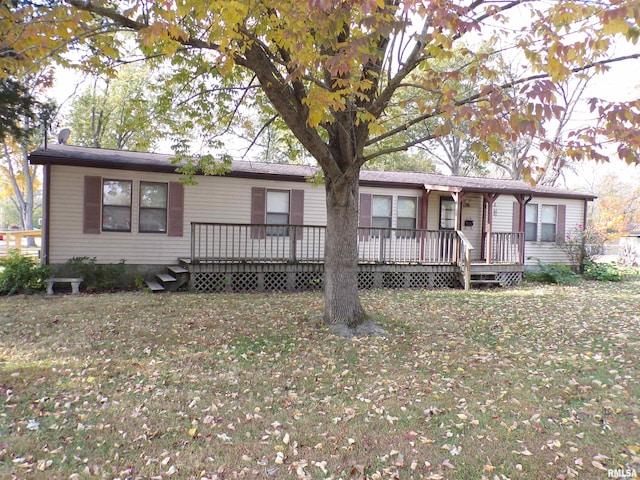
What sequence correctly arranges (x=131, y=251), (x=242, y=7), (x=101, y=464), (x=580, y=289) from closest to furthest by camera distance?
(x=101, y=464) → (x=242, y=7) → (x=131, y=251) → (x=580, y=289)

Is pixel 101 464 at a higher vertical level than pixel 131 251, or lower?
lower

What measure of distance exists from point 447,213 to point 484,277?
8.27 feet

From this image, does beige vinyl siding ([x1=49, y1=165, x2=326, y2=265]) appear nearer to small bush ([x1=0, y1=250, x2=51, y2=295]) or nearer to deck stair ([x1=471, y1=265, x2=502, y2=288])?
small bush ([x1=0, y1=250, x2=51, y2=295])

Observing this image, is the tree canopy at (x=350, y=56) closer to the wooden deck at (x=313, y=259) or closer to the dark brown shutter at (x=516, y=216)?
the wooden deck at (x=313, y=259)

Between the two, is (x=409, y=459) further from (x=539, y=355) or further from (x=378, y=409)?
(x=539, y=355)

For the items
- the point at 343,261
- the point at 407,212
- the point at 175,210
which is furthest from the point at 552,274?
the point at 175,210

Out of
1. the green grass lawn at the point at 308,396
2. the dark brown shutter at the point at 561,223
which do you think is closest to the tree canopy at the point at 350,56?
the green grass lawn at the point at 308,396

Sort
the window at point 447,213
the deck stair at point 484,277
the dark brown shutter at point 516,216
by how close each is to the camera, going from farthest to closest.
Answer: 1. the dark brown shutter at point 516,216
2. the window at point 447,213
3. the deck stair at point 484,277

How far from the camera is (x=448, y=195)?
13.6 metres

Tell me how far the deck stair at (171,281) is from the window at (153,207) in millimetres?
1296

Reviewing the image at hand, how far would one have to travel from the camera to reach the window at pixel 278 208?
38.2 feet

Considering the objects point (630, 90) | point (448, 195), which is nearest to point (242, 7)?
point (448, 195)

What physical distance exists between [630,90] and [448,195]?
15.8 meters

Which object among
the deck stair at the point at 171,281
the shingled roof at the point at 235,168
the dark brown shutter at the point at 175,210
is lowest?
the deck stair at the point at 171,281
